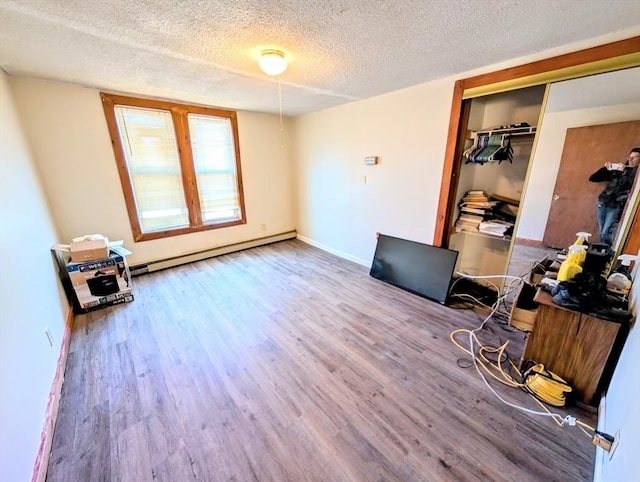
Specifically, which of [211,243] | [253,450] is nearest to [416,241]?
[253,450]

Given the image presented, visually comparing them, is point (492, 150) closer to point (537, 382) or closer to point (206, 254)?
point (537, 382)

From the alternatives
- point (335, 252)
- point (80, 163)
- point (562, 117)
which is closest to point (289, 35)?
point (562, 117)

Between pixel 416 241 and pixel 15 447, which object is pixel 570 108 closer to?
pixel 416 241

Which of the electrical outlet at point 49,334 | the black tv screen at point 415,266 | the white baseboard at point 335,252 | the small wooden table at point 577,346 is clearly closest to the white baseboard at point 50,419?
the electrical outlet at point 49,334

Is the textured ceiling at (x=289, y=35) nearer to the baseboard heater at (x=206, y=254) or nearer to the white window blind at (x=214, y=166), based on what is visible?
the white window blind at (x=214, y=166)

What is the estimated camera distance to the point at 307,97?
3.10 metres

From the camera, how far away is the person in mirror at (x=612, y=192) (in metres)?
1.74

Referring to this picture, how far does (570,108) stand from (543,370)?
1.93 m

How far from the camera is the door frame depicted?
163 centimetres

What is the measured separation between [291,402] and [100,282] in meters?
2.37

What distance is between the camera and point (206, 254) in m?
3.95

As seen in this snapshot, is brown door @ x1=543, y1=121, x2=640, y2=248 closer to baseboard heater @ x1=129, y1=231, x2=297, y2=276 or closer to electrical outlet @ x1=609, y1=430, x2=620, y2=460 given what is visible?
electrical outlet @ x1=609, y1=430, x2=620, y2=460

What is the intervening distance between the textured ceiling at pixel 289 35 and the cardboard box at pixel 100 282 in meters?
1.76

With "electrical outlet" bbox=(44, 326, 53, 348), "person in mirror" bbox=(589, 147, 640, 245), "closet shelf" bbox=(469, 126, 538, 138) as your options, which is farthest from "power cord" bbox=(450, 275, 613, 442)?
"electrical outlet" bbox=(44, 326, 53, 348)
